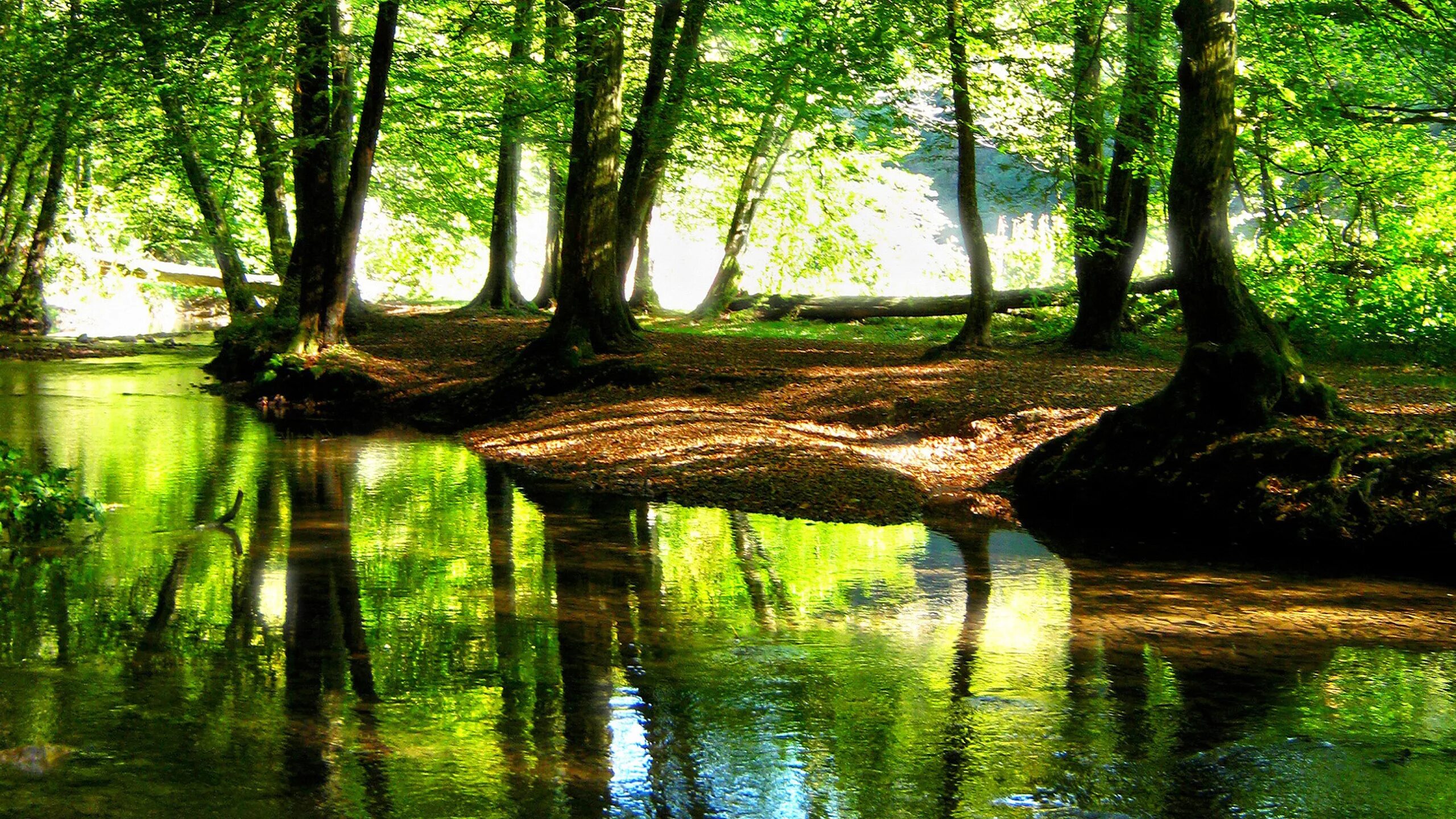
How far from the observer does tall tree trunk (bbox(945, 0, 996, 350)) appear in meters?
15.4

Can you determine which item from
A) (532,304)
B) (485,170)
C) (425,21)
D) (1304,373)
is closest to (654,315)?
(532,304)

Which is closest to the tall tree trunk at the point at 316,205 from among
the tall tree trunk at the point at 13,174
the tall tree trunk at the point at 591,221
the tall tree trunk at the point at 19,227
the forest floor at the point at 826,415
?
the forest floor at the point at 826,415

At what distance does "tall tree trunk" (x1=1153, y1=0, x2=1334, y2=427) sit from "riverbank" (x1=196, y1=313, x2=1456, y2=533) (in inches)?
16.2

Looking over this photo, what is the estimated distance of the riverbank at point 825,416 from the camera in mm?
9820

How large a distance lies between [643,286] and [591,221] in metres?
11.8

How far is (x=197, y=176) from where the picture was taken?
2005 cm

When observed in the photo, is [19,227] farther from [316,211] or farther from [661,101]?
[661,101]

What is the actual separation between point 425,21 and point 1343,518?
24683 mm

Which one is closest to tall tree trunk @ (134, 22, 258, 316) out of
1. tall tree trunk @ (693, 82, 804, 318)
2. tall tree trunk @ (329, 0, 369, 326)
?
tall tree trunk @ (329, 0, 369, 326)

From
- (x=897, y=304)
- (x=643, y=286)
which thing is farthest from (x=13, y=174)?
(x=897, y=304)

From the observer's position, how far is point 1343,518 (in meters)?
8.04

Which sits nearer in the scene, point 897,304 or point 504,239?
point 897,304

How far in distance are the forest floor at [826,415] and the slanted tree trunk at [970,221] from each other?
558 mm

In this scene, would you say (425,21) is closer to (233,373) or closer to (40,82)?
(233,373)
